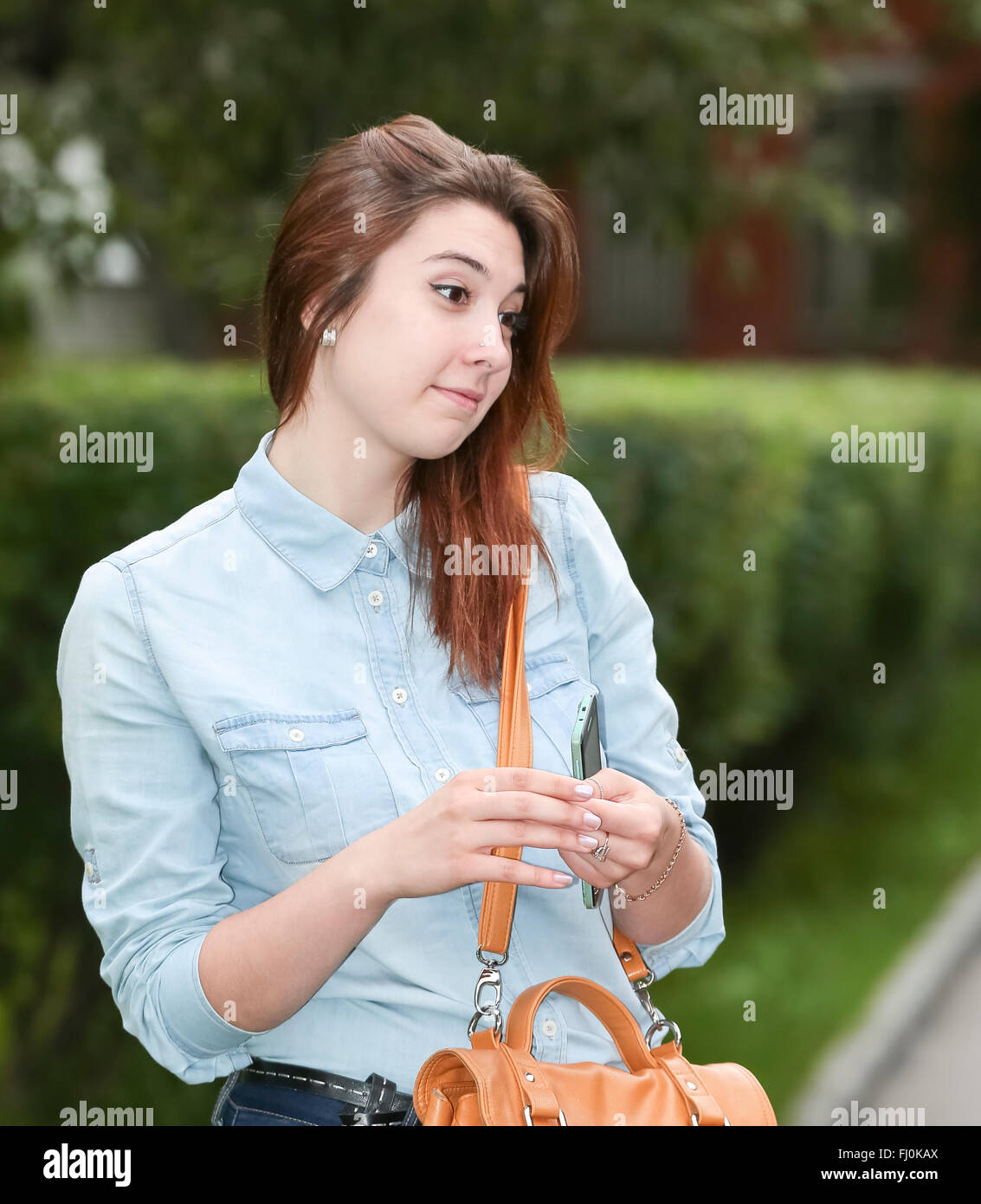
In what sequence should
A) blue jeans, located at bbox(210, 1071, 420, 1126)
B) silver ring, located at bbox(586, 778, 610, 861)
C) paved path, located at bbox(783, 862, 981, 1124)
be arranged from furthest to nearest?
paved path, located at bbox(783, 862, 981, 1124)
blue jeans, located at bbox(210, 1071, 420, 1126)
silver ring, located at bbox(586, 778, 610, 861)

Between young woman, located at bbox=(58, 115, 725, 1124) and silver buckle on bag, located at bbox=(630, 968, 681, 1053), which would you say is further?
silver buckle on bag, located at bbox=(630, 968, 681, 1053)

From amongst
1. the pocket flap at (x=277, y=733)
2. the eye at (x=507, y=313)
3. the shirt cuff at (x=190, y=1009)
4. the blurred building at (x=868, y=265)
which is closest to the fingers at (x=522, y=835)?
the pocket flap at (x=277, y=733)

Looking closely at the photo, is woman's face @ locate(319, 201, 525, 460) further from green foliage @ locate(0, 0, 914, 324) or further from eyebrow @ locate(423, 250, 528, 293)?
green foliage @ locate(0, 0, 914, 324)

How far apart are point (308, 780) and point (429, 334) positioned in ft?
1.96

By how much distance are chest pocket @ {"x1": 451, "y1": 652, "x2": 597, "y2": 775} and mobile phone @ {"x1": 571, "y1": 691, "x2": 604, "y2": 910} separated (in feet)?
0.37

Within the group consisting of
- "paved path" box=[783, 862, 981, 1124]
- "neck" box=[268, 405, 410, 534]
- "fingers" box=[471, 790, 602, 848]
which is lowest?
"paved path" box=[783, 862, 981, 1124]

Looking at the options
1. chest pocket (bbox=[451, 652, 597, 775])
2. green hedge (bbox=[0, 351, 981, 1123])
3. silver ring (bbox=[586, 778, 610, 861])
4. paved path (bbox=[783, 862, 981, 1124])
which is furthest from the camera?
paved path (bbox=[783, 862, 981, 1124])

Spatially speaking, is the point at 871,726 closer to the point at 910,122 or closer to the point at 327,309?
the point at 327,309

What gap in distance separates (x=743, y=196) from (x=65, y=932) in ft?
12.4

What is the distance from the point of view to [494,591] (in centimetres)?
203

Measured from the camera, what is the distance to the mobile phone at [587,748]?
1.79 meters

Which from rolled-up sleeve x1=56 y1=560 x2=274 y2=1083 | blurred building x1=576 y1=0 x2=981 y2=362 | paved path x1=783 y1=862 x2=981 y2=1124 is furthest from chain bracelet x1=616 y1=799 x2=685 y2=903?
blurred building x1=576 y1=0 x2=981 y2=362

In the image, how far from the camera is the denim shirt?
1861mm

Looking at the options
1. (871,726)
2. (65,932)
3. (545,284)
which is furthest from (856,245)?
(545,284)
